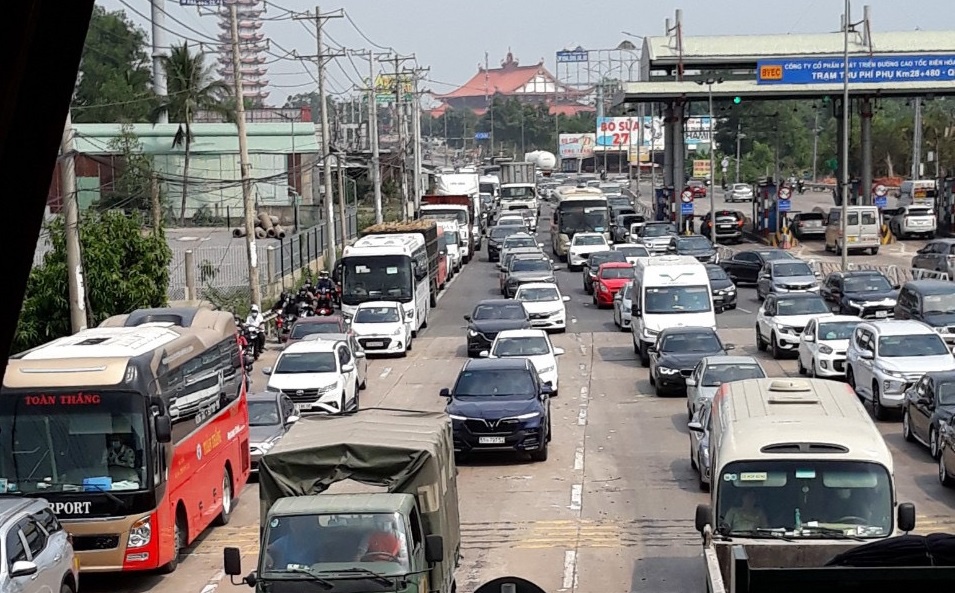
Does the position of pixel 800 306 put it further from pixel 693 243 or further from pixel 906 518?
pixel 906 518

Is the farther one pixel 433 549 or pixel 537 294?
pixel 537 294

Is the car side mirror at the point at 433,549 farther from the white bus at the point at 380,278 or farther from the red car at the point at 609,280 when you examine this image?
the red car at the point at 609,280

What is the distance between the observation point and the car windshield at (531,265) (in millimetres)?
50588

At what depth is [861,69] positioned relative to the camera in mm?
70875

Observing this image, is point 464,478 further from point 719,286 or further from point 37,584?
point 719,286

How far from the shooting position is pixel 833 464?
12195 mm

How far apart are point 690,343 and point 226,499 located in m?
13.4

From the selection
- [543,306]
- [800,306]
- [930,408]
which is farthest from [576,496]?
[543,306]

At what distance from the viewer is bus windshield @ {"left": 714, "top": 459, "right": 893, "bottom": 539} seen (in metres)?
11.9

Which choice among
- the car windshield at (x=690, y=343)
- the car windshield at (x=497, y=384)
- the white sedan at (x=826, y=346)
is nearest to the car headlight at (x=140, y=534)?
the car windshield at (x=497, y=384)

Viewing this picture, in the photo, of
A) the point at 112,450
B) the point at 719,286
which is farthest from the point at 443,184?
the point at 112,450

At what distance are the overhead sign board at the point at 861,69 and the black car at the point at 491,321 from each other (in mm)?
34519

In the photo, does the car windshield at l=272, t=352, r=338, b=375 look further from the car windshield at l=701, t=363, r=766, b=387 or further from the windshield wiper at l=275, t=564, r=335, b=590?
the windshield wiper at l=275, t=564, r=335, b=590

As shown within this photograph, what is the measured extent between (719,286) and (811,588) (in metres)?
39.9
